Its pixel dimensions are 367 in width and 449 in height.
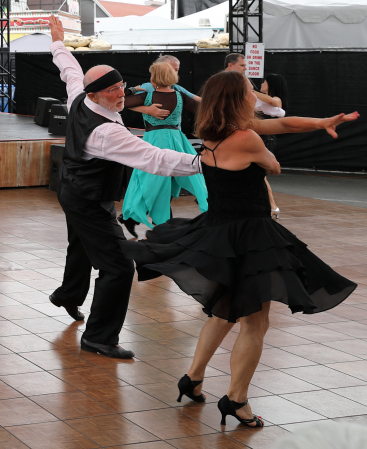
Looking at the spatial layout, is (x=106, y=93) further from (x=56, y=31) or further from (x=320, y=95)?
(x=320, y=95)

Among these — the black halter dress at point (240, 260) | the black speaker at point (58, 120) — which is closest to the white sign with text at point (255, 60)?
the black speaker at point (58, 120)

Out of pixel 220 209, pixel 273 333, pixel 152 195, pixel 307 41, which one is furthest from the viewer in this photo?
pixel 307 41

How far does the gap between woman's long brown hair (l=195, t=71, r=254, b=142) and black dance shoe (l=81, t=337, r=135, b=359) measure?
1.51m

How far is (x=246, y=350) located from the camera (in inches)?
123

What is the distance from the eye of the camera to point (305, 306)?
294cm

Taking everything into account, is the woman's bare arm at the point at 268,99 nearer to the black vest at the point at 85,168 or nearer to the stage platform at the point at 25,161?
the black vest at the point at 85,168

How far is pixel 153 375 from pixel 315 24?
42.4 ft

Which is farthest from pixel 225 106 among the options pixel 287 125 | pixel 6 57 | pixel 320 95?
pixel 6 57

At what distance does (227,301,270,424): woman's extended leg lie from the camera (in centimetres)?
312

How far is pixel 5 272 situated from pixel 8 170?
16.4 ft

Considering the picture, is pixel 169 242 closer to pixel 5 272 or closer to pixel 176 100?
pixel 5 272

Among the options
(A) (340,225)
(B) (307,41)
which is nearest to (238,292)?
(A) (340,225)

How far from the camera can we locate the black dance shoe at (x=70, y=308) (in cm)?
471

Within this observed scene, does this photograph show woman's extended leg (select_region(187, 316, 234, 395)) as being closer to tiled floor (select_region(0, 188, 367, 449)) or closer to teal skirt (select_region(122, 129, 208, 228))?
tiled floor (select_region(0, 188, 367, 449))
